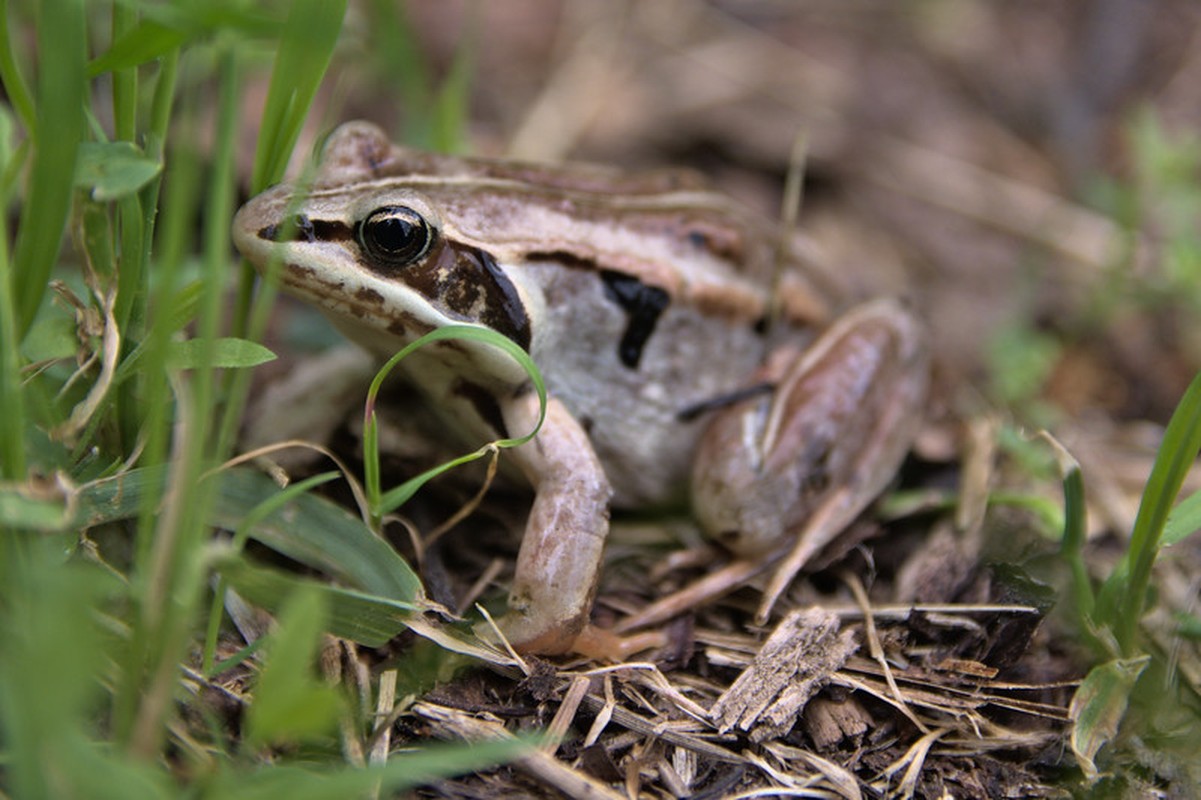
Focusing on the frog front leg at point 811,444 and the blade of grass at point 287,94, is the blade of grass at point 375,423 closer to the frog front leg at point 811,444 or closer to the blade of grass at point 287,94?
the blade of grass at point 287,94

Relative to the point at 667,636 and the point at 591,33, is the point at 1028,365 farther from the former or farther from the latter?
the point at 591,33

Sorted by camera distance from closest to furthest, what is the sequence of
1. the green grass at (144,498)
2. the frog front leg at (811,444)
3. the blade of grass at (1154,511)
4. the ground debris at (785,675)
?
1. the green grass at (144,498)
2. the blade of grass at (1154,511)
3. the ground debris at (785,675)
4. the frog front leg at (811,444)

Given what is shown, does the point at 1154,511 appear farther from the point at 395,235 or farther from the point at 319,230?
the point at 319,230

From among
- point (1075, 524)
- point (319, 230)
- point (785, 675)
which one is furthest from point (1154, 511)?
point (319, 230)

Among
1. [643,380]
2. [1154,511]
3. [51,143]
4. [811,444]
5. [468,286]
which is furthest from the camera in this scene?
[643,380]

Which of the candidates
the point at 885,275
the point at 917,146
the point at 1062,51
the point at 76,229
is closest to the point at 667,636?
the point at 76,229

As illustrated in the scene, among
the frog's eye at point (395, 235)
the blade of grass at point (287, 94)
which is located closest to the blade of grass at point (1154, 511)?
the frog's eye at point (395, 235)

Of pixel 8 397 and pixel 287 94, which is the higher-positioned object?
pixel 287 94
